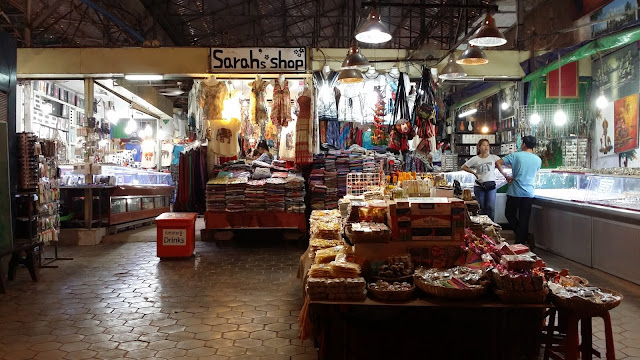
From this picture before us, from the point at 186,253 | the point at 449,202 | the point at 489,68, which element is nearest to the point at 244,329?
the point at 449,202

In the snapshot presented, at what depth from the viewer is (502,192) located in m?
Result: 8.46

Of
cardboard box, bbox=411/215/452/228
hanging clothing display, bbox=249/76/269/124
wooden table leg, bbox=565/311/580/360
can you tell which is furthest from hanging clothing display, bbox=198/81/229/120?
wooden table leg, bbox=565/311/580/360

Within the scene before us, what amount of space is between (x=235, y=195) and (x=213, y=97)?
180cm

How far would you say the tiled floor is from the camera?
11.8 ft

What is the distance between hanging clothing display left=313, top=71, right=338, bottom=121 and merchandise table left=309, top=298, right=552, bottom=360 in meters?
5.39

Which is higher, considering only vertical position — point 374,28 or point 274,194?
point 374,28

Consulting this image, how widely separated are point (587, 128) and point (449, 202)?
7125 mm

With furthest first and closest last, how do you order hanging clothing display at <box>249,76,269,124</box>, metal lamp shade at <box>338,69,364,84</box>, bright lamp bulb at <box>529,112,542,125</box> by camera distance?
bright lamp bulb at <box>529,112,542,125</box> < hanging clothing display at <box>249,76,269,124</box> < metal lamp shade at <box>338,69,364,84</box>

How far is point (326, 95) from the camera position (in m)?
8.19

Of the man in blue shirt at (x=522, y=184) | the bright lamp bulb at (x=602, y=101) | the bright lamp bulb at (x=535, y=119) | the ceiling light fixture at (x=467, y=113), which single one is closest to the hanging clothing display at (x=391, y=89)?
the man in blue shirt at (x=522, y=184)

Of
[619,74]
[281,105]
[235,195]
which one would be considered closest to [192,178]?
[235,195]

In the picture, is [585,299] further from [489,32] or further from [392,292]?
[489,32]

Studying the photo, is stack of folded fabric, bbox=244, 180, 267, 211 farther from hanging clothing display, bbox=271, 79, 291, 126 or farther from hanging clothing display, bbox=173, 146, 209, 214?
hanging clothing display, bbox=173, 146, 209, 214

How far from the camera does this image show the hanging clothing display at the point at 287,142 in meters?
8.43
